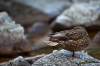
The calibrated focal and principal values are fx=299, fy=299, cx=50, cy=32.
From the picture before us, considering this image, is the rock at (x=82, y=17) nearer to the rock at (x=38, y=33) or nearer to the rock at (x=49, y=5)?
the rock at (x=38, y=33)

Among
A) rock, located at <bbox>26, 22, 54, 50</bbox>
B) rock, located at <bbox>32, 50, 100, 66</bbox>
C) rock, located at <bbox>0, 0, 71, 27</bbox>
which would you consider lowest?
rock, located at <bbox>32, 50, 100, 66</bbox>


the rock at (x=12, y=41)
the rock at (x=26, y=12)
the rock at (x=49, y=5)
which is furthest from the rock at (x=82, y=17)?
the rock at (x=12, y=41)

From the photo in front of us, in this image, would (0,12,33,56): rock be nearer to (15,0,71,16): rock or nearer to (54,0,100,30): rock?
(54,0,100,30): rock

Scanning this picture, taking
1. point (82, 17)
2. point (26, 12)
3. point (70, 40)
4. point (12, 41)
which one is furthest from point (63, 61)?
point (26, 12)

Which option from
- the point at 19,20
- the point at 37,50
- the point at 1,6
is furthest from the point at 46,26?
the point at 37,50

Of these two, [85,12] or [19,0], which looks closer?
[85,12]

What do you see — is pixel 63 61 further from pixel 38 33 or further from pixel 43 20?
pixel 43 20

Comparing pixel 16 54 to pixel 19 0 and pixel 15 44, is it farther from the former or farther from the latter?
pixel 19 0

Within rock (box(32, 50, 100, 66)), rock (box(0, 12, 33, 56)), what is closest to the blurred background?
rock (box(0, 12, 33, 56))
